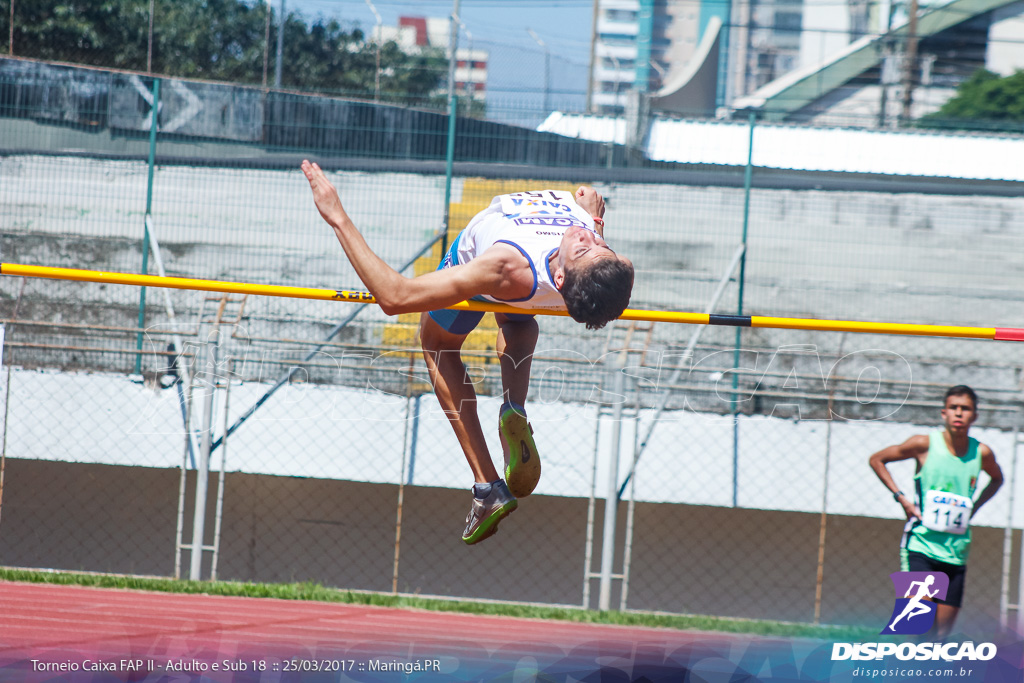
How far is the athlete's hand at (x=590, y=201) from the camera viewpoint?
3.70 meters

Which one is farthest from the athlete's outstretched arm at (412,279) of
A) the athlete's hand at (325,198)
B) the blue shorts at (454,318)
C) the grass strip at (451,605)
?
the grass strip at (451,605)

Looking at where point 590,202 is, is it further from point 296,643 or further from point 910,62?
point 910,62

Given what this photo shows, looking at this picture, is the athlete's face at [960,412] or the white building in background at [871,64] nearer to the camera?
the athlete's face at [960,412]

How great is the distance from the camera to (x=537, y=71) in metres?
12.8

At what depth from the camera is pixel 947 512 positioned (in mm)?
4984

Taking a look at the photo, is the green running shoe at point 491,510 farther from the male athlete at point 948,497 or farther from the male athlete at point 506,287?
the male athlete at point 948,497

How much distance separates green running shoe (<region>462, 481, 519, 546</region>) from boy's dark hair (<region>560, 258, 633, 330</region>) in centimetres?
82

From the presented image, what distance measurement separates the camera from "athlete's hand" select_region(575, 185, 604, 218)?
370cm

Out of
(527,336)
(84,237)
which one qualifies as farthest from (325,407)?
(527,336)

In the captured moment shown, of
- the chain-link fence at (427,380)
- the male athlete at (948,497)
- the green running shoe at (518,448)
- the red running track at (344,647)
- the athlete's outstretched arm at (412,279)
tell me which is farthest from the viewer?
the chain-link fence at (427,380)

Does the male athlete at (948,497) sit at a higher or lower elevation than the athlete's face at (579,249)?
lower

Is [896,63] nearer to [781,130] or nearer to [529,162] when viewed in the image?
[781,130]

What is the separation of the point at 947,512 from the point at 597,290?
3000 mm

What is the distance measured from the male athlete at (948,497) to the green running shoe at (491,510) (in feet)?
8.18
